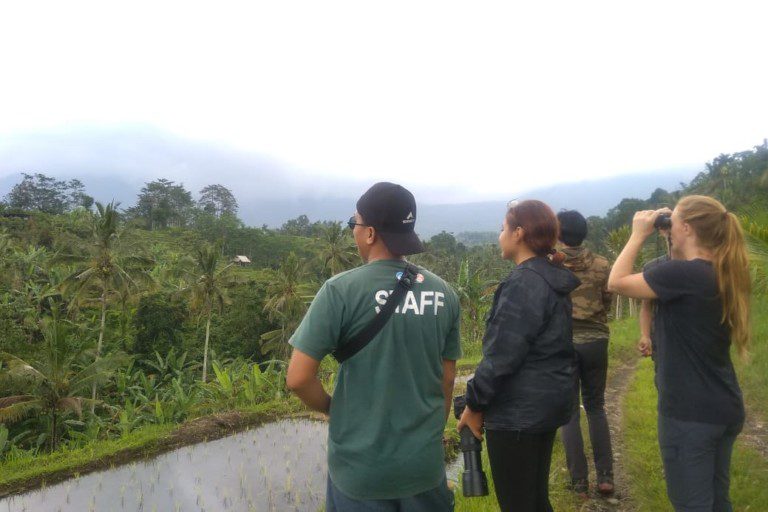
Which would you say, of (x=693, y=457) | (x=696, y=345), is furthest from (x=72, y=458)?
(x=696, y=345)

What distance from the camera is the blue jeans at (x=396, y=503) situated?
→ 1.89 m

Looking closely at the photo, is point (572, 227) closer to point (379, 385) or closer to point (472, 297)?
point (379, 385)

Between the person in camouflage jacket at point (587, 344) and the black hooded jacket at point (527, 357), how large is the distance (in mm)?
1119

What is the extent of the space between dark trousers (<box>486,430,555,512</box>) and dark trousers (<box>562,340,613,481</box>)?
46.1 inches

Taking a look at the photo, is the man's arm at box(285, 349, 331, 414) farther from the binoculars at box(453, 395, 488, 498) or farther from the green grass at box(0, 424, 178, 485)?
the green grass at box(0, 424, 178, 485)

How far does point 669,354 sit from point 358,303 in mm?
1383

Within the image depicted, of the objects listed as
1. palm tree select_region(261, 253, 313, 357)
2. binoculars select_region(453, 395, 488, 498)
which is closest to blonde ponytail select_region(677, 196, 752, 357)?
binoculars select_region(453, 395, 488, 498)

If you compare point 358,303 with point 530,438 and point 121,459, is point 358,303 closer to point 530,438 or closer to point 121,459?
point 530,438

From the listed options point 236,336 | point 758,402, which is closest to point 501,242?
point 758,402

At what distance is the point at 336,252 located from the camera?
1321 inches

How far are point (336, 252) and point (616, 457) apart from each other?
29.6 m

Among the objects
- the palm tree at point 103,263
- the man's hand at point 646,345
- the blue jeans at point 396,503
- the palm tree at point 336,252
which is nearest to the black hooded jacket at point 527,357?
the blue jeans at point 396,503

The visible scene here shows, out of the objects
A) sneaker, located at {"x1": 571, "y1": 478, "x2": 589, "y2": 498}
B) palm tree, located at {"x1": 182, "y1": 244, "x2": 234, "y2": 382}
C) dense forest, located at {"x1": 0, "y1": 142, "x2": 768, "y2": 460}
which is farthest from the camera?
palm tree, located at {"x1": 182, "y1": 244, "x2": 234, "y2": 382}

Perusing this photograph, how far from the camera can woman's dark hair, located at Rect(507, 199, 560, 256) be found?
241 centimetres
